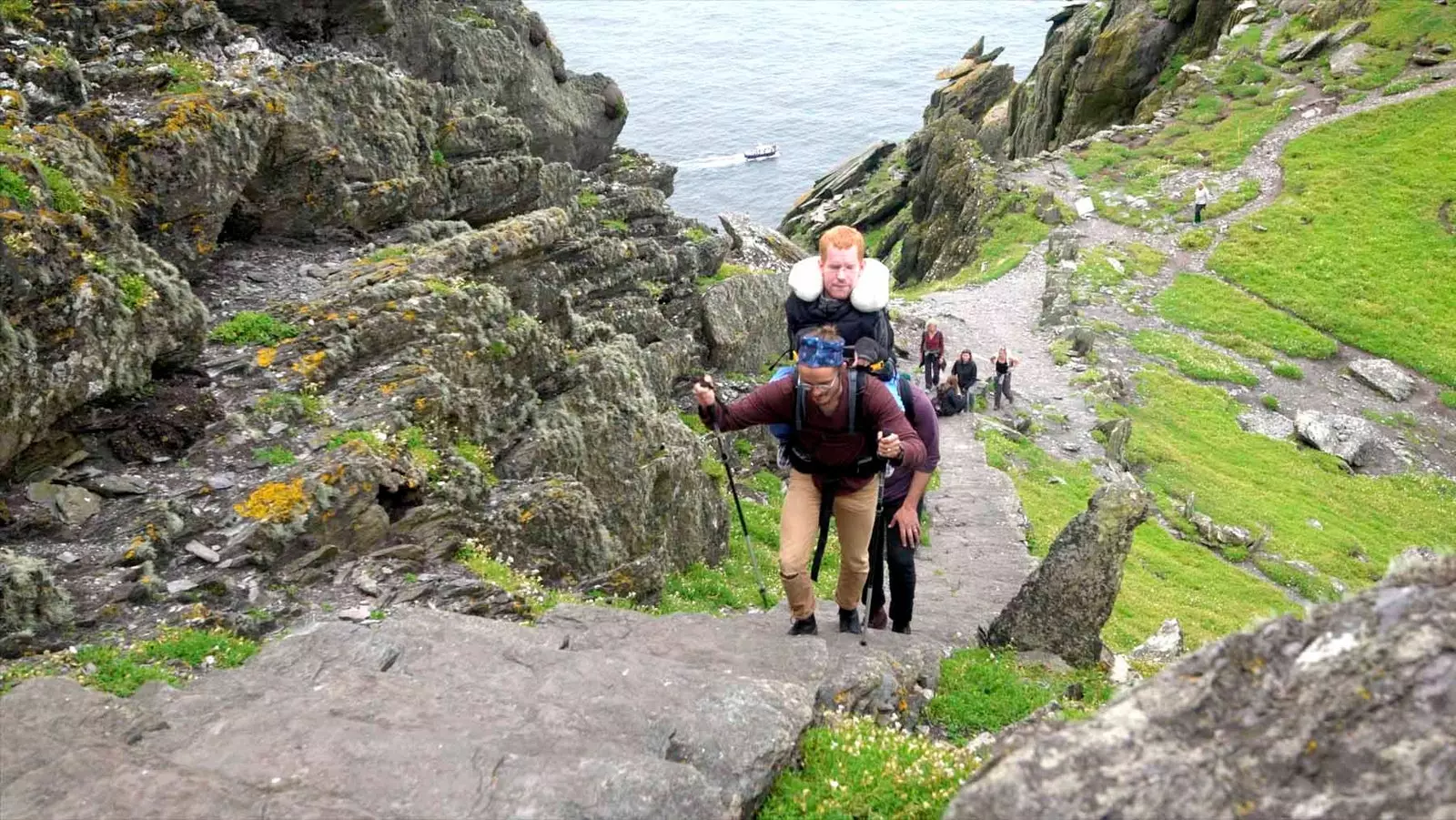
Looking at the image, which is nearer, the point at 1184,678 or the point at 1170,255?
the point at 1184,678

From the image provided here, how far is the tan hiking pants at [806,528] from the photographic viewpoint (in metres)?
11.8

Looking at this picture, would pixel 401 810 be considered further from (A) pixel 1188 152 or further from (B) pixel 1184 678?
(A) pixel 1188 152

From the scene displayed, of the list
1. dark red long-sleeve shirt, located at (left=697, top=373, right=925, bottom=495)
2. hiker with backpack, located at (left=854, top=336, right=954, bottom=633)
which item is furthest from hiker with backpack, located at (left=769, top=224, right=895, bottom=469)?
hiker with backpack, located at (left=854, top=336, right=954, bottom=633)

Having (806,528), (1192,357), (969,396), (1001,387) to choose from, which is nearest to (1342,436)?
(1192,357)

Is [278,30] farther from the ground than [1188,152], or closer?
farther from the ground

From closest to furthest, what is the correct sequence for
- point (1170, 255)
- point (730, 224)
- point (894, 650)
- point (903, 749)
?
1. point (903, 749)
2. point (894, 650)
3. point (730, 224)
4. point (1170, 255)

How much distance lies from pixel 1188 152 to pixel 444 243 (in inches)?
2789

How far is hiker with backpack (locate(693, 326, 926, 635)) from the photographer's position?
10719 millimetres

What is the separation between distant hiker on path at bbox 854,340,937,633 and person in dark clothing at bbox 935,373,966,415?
2430cm

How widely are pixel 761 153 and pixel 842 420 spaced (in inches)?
4749

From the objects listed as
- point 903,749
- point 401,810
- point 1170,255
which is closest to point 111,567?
point 401,810

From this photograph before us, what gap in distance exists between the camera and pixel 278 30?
918 inches

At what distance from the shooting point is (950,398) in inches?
1500

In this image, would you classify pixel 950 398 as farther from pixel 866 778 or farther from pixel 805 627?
pixel 866 778
